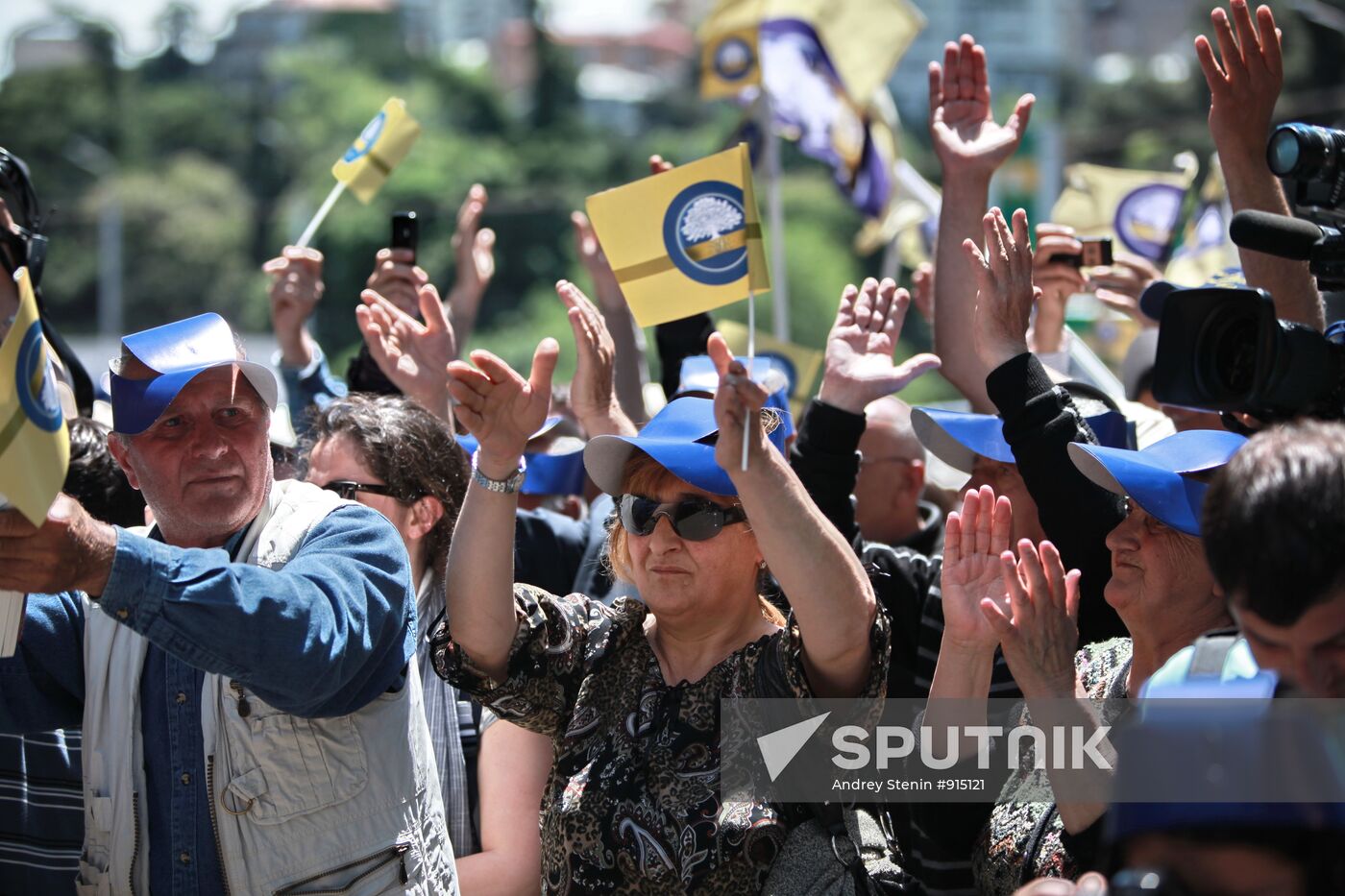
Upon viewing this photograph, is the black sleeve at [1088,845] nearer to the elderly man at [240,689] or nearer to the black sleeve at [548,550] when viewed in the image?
the elderly man at [240,689]

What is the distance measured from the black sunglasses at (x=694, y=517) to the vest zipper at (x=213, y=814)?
0.87 meters

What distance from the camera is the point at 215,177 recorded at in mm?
68062

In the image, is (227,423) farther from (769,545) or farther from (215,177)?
(215,177)

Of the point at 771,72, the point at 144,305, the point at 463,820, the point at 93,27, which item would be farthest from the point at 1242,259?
the point at 93,27

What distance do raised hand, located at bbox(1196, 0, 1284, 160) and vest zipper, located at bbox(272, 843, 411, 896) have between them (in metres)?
2.30

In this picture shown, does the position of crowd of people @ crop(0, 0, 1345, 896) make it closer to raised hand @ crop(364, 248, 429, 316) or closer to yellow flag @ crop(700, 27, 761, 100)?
raised hand @ crop(364, 248, 429, 316)

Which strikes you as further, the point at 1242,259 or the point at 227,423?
the point at 1242,259

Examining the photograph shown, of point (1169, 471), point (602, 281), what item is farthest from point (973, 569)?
point (602, 281)

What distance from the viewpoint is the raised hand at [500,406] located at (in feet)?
9.15

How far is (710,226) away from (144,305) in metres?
62.6

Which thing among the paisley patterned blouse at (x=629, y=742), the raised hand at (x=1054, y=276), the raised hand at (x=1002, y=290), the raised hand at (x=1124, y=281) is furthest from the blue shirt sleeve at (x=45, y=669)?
the raised hand at (x=1124, y=281)

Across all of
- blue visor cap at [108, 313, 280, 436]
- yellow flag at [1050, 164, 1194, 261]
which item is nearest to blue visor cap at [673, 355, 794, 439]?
blue visor cap at [108, 313, 280, 436]

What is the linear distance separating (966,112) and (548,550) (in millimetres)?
1553

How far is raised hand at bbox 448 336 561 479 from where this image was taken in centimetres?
279
